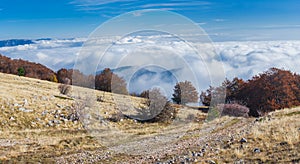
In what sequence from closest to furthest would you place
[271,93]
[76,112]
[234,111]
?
[76,112] → [234,111] → [271,93]

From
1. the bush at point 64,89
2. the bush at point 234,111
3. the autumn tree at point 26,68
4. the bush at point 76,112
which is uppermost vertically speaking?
the autumn tree at point 26,68

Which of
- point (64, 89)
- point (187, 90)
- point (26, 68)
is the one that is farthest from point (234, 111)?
point (26, 68)

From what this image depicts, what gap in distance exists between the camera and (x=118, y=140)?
94.3 ft

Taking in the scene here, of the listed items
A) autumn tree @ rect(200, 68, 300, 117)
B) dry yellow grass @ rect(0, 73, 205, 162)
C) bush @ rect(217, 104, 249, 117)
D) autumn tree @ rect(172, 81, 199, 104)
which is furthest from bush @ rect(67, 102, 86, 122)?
autumn tree @ rect(200, 68, 300, 117)

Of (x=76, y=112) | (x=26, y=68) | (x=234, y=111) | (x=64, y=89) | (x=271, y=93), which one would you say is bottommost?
(x=234, y=111)

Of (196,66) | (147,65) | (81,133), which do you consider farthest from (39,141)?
(196,66)

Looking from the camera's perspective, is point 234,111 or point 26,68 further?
point 26,68

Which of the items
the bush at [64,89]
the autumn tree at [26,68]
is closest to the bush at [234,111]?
the bush at [64,89]

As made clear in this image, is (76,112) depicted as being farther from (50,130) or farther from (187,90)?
(187,90)

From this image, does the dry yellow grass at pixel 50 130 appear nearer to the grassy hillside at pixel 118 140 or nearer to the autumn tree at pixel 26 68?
the grassy hillside at pixel 118 140

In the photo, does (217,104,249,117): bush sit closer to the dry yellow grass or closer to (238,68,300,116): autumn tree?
(238,68,300,116): autumn tree

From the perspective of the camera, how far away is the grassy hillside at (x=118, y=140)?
16141mm

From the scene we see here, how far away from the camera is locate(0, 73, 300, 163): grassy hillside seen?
A: 635 inches

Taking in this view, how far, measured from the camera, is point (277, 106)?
69.4 meters
